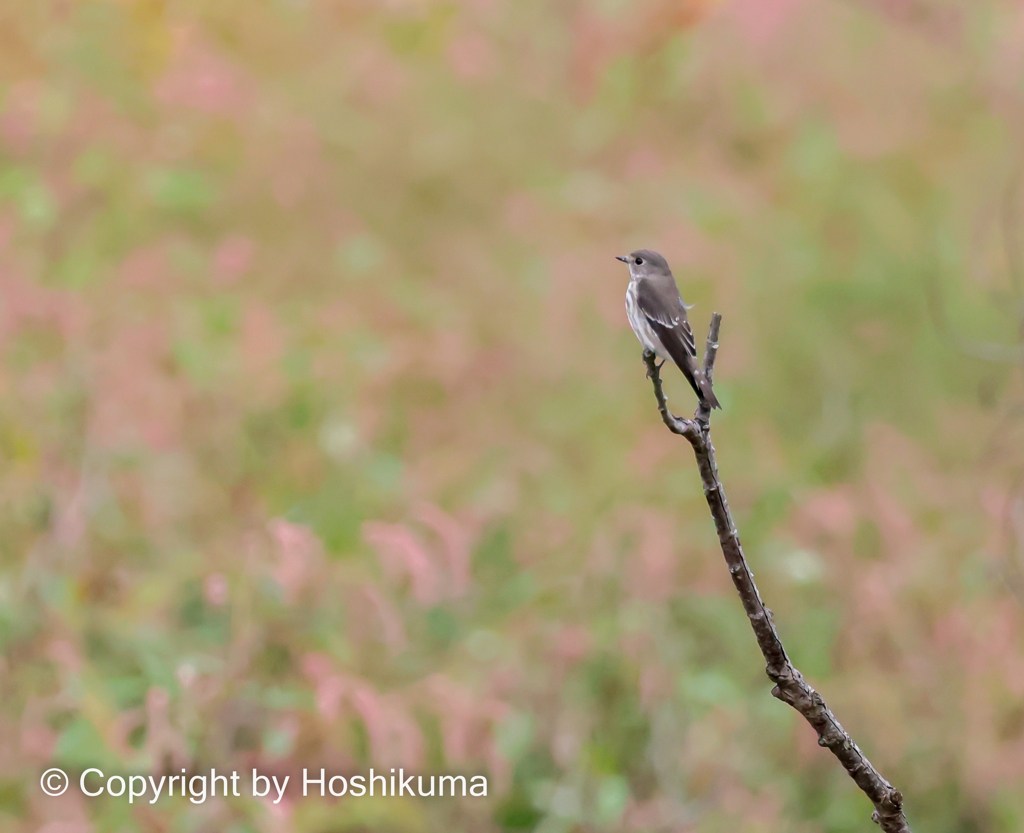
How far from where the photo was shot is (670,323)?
315 cm

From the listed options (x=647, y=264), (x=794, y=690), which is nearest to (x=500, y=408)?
(x=647, y=264)

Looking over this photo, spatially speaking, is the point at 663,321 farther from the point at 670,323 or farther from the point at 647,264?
the point at 647,264

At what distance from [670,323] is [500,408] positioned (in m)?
2.92

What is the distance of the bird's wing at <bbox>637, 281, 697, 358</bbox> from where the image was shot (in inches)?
122

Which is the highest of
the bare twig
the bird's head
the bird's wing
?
the bird's head

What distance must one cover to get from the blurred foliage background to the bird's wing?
1.73 meters

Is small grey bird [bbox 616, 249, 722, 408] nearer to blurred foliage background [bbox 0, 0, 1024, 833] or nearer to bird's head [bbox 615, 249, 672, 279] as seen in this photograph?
bird's head [bbox 615, 249, 672, 279]

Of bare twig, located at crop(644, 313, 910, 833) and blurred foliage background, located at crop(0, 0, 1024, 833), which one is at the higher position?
blurred foliage background, located at crop(0, 0, 1024, 833)

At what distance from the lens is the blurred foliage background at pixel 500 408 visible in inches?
164

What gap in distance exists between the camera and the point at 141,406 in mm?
5309

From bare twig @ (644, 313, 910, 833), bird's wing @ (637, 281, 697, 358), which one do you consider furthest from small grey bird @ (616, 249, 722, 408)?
bare twig @ (644, 313, 910, 833)

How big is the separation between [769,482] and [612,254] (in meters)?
2.12

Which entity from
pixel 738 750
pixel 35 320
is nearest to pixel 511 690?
pixel 738 750

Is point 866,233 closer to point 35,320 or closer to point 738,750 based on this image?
point 738,750
